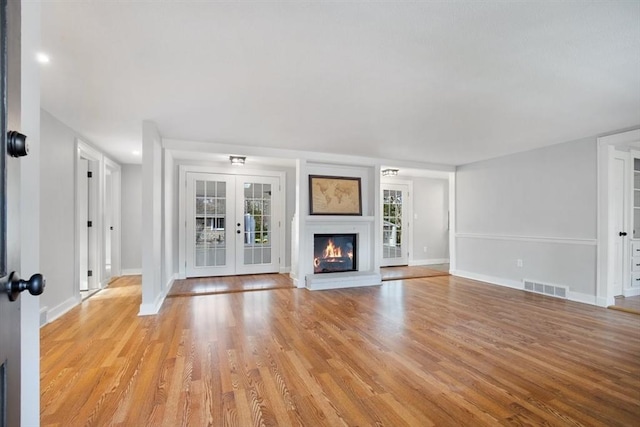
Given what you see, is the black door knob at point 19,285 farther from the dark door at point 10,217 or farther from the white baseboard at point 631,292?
the white baseboard at point 631,292

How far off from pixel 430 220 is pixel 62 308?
281 inches

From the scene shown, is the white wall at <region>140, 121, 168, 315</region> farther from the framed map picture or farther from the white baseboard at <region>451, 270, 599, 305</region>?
the white baseboard at <region>451, 270, 599, 305</region>

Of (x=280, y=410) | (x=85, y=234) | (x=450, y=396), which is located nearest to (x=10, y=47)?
(x=280, y=410)

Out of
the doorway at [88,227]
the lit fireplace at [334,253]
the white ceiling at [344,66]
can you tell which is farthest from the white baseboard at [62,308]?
the lit fireplace at [334,253]

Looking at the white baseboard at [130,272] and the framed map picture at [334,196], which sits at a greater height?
the framed map picture at [334,196]

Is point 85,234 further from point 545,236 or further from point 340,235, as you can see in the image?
point 545,236

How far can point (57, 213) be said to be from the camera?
3490 millimetres

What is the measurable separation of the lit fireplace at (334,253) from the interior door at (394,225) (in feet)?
6.08

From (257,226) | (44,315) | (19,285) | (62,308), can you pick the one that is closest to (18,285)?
(19,285)

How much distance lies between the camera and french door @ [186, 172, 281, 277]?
5.68m

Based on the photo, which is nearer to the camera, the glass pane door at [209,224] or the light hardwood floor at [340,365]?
the light hardwood floor at [340,365]

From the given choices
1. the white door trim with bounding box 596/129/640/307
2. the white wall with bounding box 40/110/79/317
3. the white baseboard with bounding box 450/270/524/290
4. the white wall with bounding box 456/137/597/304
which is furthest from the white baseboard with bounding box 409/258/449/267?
the white wall with bounding box 40/110/79/317

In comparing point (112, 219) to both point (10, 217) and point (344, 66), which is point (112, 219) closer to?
Answer: point (344, 66)

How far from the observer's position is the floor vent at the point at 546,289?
14.4 ft
